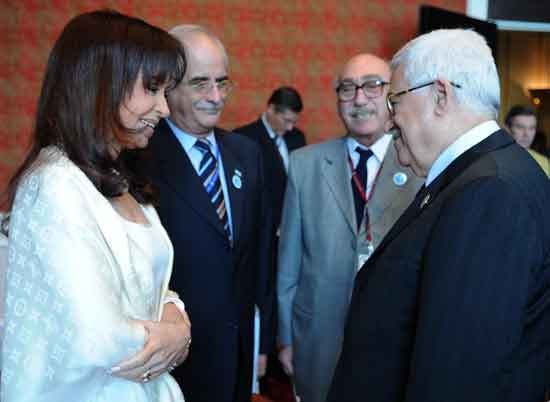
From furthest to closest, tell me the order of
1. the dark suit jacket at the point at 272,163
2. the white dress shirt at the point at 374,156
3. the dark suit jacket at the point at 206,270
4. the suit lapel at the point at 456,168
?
the dark suit jacket at the point at 272,163 < the white dress shirt at the point at 374,156 < the dark suit jacket at the point at 206,270 < the suit lapel at the point at 456,168

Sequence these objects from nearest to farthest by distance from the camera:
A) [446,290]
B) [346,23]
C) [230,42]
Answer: [446,290], [230,42], [346,23]

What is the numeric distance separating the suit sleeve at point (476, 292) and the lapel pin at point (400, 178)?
3.83 feet

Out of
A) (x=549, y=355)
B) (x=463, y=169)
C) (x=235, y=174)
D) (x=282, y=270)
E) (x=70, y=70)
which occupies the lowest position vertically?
(x=282, y=270)

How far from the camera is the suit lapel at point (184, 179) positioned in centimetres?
238

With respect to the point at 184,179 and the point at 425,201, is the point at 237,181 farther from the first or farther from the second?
the point at 425,201

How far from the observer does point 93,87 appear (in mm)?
1672

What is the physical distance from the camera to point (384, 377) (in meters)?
1.54

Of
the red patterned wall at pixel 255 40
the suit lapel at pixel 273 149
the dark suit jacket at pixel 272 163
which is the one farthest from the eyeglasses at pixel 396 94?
the red patterned wall at pixel 255 40

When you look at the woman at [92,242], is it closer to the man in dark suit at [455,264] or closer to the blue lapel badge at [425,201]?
the man in dark suit at [455,264]

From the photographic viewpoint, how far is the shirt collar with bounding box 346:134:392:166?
2.64 metres

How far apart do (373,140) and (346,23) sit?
3.98 meters

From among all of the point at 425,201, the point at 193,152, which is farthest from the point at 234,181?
the point at 425,201

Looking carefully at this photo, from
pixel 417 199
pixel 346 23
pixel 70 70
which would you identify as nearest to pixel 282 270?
pixel 417 199

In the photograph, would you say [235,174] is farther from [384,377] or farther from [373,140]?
[384,377]
